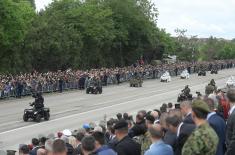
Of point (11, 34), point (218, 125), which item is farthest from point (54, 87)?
point (218, 125)

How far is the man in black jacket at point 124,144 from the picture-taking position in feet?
28.8

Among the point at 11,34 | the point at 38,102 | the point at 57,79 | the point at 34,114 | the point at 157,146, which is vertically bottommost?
the point at 34,114

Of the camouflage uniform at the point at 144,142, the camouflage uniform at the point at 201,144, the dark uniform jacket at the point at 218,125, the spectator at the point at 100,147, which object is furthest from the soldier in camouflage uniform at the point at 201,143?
the dark uniform jacket at the point at 218,125

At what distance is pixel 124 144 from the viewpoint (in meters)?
8.80

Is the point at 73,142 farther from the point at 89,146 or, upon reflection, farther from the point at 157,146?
the point at 157,146

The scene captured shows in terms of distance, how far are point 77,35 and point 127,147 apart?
56632 millimetres

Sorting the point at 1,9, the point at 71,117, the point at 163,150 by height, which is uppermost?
the point at 1,9

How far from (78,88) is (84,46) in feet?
71.2

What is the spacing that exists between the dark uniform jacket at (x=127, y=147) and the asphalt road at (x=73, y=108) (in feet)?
32.6

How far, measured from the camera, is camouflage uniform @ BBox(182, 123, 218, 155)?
24.5 feet

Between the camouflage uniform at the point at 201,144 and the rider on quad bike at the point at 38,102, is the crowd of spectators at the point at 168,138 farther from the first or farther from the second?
the rider on quad bike at the point at 38,102

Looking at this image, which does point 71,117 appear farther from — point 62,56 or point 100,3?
point 100,3

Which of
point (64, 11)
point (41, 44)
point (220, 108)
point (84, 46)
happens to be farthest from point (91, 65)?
point (220, 108)

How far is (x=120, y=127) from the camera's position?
8.92 m
